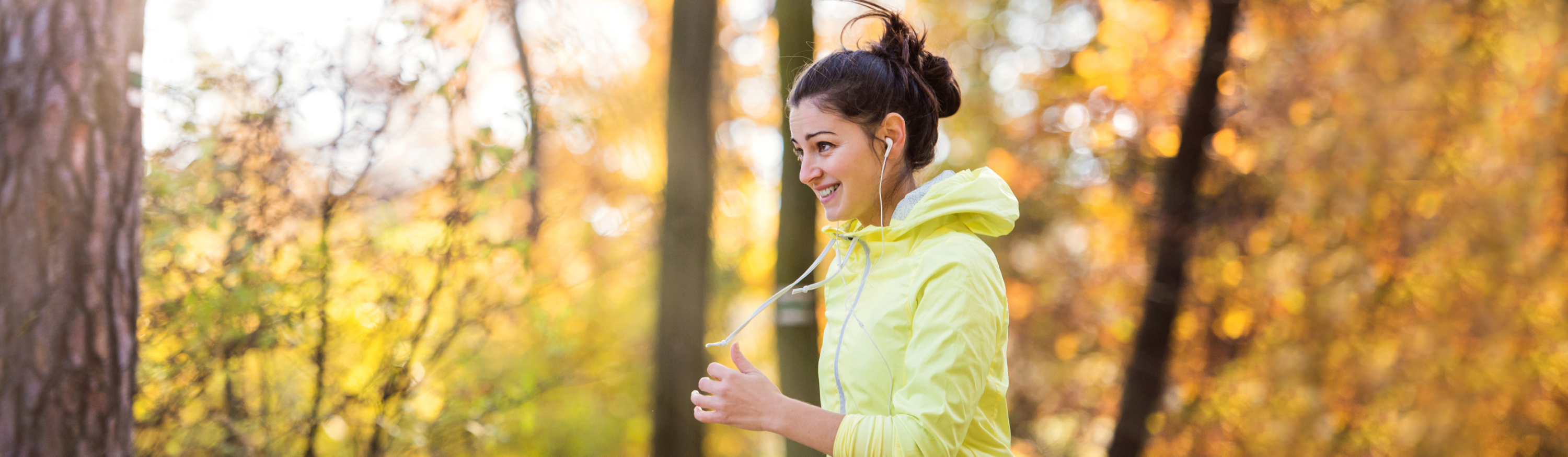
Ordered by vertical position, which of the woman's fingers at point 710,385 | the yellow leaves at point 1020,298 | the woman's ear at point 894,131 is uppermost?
the woman's ear at point 894,131

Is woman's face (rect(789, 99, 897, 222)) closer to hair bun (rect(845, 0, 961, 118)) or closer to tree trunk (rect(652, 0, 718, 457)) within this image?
hair bun (rect(845, 0, 961, 118))

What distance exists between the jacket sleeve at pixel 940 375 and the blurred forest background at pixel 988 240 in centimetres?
209

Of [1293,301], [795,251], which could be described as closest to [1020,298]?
[1293,301]

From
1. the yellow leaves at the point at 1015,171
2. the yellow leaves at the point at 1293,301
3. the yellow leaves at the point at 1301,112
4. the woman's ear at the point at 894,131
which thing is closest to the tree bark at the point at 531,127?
the woman's ear at the point at 894,131

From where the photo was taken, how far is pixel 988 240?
30.0ft

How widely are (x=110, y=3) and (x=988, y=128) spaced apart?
752 centimetres

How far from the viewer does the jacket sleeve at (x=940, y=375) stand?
1455mm

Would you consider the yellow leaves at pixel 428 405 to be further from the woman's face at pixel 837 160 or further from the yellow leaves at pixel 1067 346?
the yellow leaves at pixel 1067 346

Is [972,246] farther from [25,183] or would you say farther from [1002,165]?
[1002,165]

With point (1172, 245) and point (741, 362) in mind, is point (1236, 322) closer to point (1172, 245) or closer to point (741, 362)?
point (1172, 245)

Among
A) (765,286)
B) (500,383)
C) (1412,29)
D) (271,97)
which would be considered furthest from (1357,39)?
(271,97)

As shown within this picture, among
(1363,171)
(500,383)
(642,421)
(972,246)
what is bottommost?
(642,421)

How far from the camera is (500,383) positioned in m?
4.35

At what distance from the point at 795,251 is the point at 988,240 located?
598cm
